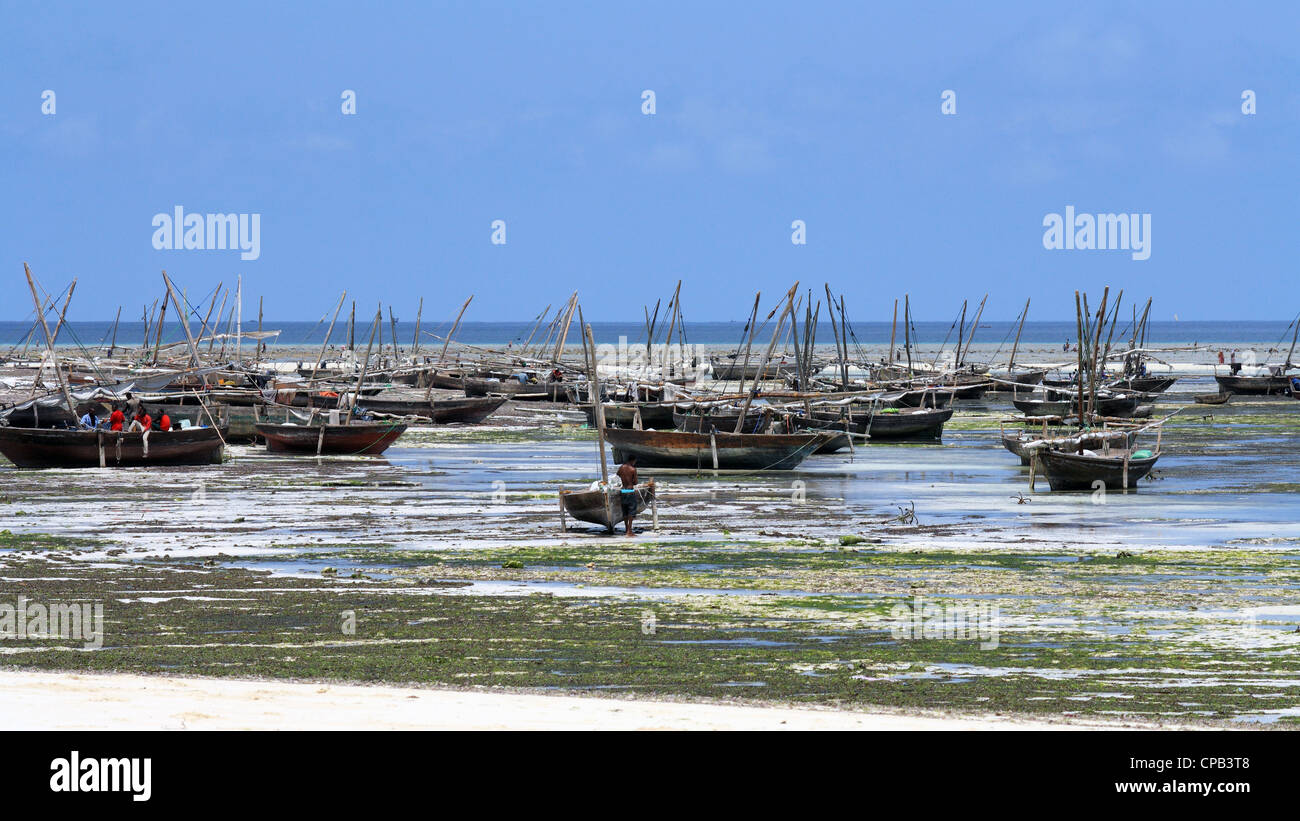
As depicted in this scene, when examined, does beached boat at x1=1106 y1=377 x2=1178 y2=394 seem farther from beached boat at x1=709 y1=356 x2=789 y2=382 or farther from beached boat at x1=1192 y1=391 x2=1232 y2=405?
beached boat at x1=709 y1=356 x2=789 y2=382

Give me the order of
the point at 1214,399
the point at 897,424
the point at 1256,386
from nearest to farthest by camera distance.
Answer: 1. the point at 897,424
2. the point at 1214,399
3. the point at 1256,386

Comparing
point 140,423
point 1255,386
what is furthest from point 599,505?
point 1255,386

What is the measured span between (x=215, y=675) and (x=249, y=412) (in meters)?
36.0

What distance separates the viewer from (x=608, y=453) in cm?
4475

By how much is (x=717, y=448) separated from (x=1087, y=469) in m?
10.1

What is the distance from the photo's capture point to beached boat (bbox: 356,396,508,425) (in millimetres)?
57938

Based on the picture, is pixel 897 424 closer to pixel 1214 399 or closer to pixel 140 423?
pixel 140 423

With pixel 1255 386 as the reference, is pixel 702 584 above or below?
below

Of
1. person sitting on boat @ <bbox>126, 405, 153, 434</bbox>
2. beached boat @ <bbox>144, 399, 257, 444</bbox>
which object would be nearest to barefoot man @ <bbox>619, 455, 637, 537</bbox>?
person sitting on boat @ <bbox>126, 405, 153, 434</bbox>

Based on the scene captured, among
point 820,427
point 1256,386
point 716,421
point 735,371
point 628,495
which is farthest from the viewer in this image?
point 735,371

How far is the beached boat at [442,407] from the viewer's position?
57.9 m

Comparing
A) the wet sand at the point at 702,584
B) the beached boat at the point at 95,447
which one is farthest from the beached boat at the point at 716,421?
the beached boat at the point at 95,447

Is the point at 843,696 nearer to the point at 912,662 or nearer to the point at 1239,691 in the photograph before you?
the point at 912,662

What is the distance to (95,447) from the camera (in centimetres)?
3847
